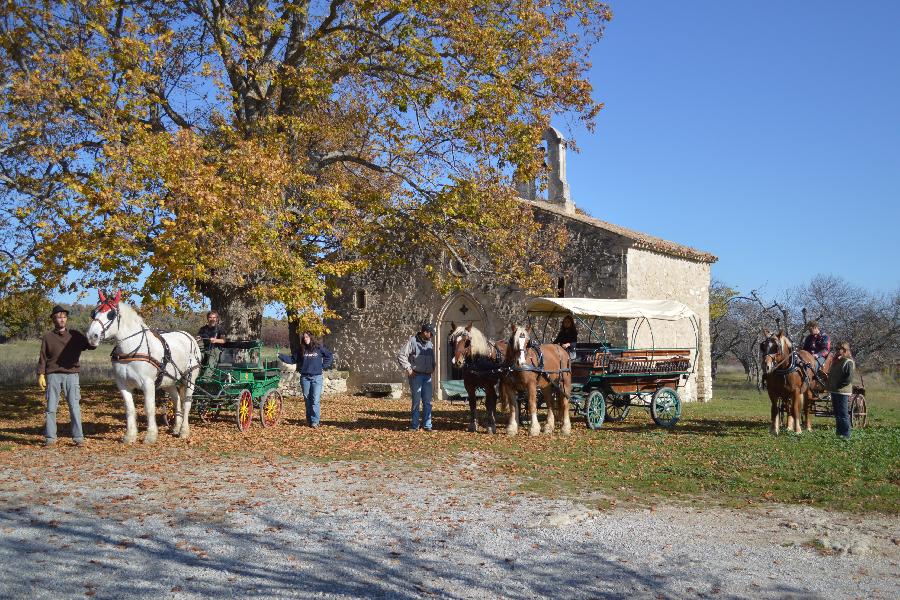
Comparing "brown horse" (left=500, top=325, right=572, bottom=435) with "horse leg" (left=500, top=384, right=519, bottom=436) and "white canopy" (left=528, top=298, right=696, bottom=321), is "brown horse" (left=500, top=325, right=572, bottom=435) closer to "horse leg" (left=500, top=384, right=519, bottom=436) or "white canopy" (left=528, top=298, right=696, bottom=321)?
"horse leg" (left=500, top=384, right=519, bottom=436)

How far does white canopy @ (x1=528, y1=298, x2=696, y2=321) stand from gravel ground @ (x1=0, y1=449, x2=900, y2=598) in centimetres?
604

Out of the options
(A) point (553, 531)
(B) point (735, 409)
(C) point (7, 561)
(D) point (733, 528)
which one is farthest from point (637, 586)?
(B) point (735, 409)

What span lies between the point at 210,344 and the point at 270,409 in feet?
5.84

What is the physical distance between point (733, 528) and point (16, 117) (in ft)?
43.0

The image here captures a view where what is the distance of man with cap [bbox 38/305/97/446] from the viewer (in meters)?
10.5

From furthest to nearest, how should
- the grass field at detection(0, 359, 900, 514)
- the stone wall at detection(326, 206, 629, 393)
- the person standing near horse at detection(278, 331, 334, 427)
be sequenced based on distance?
1. the stone wall at detection(326, 206, 629, 393)
2. the person standing near horse at detection(278, 331, 334, 427)
3. the grass field at detection(0, 359, 900, 514)

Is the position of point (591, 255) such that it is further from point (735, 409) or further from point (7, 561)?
point (7, 561)

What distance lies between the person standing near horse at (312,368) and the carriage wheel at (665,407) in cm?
621

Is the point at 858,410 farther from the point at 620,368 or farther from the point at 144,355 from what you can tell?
the point at 144,355

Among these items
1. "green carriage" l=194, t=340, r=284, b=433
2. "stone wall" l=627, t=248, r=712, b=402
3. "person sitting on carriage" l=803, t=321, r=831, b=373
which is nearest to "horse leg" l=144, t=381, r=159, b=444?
"green carriage" l=194, t=340, r=284, b=433

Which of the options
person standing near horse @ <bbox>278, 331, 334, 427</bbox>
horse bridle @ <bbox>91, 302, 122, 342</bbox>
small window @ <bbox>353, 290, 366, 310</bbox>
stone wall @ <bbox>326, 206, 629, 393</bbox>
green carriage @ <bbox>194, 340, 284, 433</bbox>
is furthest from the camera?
small window @ <bbox>353, 290, 366, 310</bbox>

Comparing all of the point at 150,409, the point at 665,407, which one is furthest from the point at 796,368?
the point at 150,409

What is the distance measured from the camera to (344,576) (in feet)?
17.2

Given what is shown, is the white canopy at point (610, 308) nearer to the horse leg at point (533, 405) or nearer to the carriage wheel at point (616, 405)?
the carriage wheel at point (616, 405)
